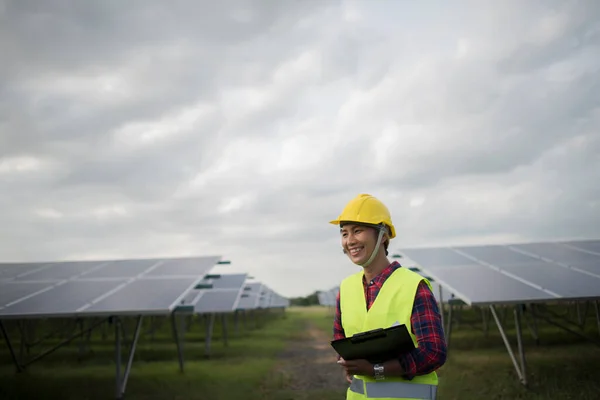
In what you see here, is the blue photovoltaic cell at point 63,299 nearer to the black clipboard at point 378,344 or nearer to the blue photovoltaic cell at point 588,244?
the black clipboard at point 378,344

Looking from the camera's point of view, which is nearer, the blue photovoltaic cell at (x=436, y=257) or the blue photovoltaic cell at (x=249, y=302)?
the blue photovoltaic cell at (x=436, y=257)

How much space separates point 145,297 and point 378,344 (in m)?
8.41

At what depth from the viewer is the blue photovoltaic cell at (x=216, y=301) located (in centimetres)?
1958

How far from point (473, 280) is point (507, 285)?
81 centimetres

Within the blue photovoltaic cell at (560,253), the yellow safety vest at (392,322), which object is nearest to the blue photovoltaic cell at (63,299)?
the yellow safety vest at (392,322)

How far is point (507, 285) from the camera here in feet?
34.4

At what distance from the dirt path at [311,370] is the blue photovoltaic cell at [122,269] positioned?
5.31 meters

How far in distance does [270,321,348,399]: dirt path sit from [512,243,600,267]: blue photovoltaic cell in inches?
281

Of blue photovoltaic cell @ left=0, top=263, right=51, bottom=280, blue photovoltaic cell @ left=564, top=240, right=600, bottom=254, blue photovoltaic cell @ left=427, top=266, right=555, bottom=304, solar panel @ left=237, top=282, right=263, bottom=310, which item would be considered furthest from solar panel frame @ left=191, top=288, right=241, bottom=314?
blue photovoltaic cell @ left=564, top=240, right=600, bottom=254

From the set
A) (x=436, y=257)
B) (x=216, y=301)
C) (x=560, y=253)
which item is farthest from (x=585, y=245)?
(x=216, y=301)

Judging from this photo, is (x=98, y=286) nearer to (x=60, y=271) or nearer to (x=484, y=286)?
(x=60, y=271)

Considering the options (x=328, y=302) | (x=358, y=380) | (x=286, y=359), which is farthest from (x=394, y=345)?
(x=328, y=302)

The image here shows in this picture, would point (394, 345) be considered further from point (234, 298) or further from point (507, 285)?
point (234, 298)

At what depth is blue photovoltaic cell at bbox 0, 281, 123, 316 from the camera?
9703 mm
